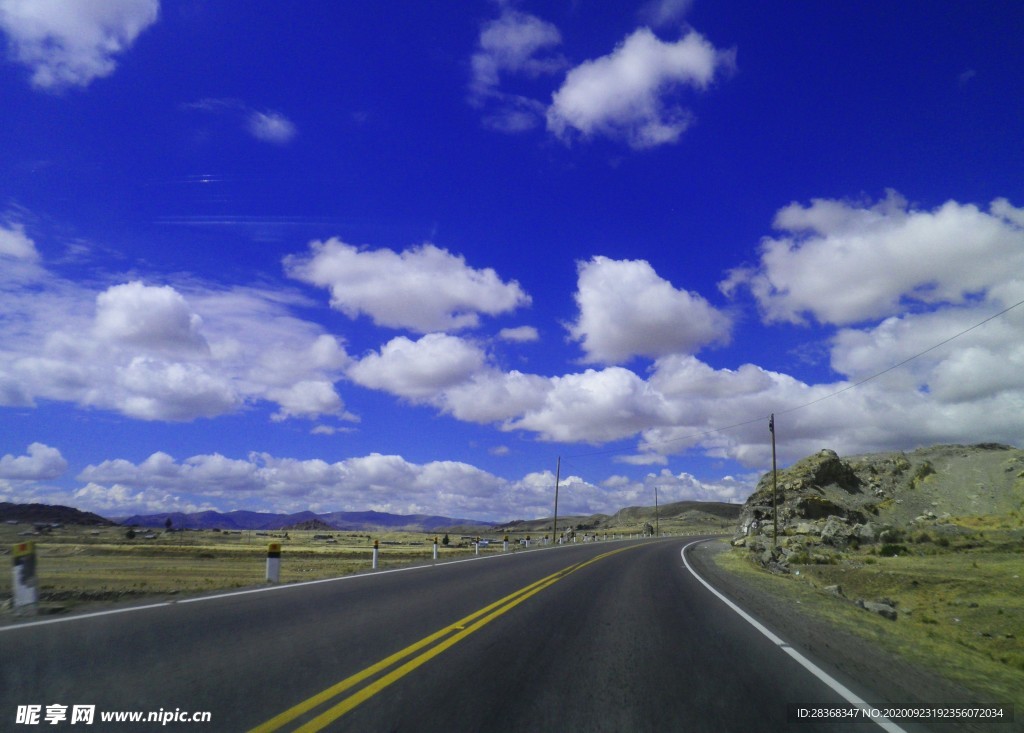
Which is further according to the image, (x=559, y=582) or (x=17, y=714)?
(x=559, y=582)

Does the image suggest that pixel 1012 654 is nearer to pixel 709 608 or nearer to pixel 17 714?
pixel 709 608

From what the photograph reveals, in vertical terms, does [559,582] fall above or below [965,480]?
below

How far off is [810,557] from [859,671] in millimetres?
34663

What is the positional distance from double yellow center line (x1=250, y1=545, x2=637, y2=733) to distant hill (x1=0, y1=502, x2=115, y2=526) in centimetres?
13167

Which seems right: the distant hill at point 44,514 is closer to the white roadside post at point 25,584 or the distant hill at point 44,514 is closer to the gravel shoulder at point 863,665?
the white roadside post at point 25,584

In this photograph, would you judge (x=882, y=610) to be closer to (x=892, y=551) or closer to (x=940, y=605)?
(x=940, y=605)

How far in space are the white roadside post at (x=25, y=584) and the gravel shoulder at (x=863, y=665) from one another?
11.3 m

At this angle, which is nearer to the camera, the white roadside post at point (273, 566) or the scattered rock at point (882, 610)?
the white roadside post at point (273, 566)

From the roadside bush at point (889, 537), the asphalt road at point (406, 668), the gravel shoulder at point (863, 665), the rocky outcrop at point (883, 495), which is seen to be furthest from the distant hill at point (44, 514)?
the gravel shoulder at point (863, 665)

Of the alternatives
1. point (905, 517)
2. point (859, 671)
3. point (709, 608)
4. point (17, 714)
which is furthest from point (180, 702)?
point (905, 517)

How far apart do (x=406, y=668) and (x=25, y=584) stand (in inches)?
269

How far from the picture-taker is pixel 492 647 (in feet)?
27.2

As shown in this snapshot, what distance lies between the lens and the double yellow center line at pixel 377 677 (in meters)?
5.20

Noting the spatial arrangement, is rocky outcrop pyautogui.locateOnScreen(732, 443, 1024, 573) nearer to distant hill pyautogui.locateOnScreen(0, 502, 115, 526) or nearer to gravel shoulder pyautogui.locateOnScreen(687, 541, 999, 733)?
gravel shoulder pyautogui.locateOnScreen(687, 541, 999, 733)
